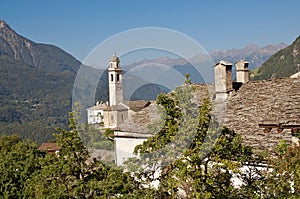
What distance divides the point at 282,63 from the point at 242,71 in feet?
365

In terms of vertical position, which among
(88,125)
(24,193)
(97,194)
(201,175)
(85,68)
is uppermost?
(85,68)

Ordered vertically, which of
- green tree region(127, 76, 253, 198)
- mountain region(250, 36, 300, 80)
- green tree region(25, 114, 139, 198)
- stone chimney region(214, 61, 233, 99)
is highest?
mountain region(250, 36, 300, 80)

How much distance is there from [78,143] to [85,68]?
225 centimetres

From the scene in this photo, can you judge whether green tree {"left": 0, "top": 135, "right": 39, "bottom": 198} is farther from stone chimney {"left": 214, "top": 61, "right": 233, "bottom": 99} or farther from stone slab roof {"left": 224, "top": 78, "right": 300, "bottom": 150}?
stone chimney {"left": 214, "top": 61, "right": 233, "bottom": 99}

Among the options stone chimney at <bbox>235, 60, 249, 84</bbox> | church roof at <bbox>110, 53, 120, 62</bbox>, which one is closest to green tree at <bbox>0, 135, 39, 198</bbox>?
church roof at <bbox>110, 53, 120, 62</bbox>

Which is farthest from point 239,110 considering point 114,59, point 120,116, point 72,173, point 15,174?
point 15,174

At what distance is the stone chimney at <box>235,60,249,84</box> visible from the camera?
1780 centimetres

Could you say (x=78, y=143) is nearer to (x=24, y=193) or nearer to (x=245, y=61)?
(x=24, y=193)

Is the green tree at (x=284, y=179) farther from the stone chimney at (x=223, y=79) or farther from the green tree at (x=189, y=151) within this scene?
the stone chimney at (x=223, y=79)

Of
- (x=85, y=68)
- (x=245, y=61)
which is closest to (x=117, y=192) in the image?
(x=85, y=68)

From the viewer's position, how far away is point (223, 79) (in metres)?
16.0

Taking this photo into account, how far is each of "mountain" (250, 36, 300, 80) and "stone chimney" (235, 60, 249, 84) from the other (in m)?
96.8

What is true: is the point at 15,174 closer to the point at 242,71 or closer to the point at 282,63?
the point at 242,71

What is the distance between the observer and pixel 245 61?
18000 millimetres
